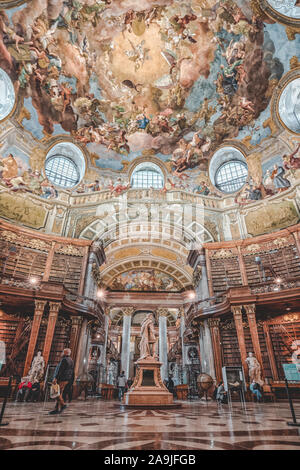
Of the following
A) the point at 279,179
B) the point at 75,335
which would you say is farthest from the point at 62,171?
the point at 279,179

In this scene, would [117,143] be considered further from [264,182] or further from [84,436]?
[84,436]

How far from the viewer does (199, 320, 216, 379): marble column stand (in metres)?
12.5

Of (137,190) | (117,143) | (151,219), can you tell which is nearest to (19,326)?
(151,219)

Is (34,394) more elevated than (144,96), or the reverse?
(144,96)

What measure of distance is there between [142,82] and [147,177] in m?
6.94

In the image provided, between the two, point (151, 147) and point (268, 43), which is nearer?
point (268, 43)

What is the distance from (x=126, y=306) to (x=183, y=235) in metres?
8.59

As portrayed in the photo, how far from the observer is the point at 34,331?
1072cm

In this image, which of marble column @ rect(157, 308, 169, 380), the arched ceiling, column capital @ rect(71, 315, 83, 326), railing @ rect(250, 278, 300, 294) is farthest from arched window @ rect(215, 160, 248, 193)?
column capital @ rect(71, 315, 83, 326)

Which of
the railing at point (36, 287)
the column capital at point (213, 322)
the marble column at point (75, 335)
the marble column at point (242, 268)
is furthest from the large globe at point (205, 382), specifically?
the railing at point (36, 287)

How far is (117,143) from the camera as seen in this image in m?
19.5

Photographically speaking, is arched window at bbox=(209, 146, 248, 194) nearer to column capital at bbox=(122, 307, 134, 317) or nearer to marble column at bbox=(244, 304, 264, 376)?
marble column at bbox=(244, 304, 264, 376)

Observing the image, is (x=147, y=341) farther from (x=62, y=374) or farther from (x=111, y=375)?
(x=111, y=375)

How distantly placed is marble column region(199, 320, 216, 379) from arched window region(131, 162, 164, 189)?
36.0ft
